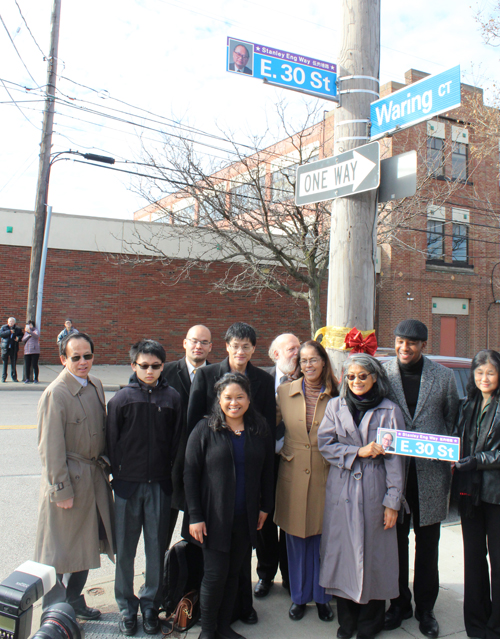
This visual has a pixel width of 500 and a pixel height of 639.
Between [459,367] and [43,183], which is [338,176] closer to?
[459,367]

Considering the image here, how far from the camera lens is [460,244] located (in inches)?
940

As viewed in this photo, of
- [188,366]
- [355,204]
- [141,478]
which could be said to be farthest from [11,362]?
[355,204]

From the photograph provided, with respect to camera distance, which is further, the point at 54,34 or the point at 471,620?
the point at 54,34

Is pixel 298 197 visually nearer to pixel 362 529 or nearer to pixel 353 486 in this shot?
pixel 353 486

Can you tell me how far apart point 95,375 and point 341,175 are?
13.3 metres

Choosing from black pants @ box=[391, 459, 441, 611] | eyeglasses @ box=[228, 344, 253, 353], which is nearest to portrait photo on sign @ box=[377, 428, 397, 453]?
black pants @ box=[391, 459, 441, 611]

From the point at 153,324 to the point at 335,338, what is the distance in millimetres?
16213

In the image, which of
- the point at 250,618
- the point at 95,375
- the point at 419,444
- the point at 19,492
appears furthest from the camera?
the point at 95,375

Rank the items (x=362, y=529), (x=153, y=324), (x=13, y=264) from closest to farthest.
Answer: (x=362, y=529), (x=13, y=264), (x=153, y=324)

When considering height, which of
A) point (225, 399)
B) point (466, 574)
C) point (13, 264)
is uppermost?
point (13, 264)

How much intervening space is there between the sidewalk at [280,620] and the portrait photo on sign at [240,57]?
3.73 metres

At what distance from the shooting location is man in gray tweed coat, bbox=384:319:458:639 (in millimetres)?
3332

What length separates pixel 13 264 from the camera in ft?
56.6

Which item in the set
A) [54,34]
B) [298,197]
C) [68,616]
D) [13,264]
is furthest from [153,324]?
[68,616]
